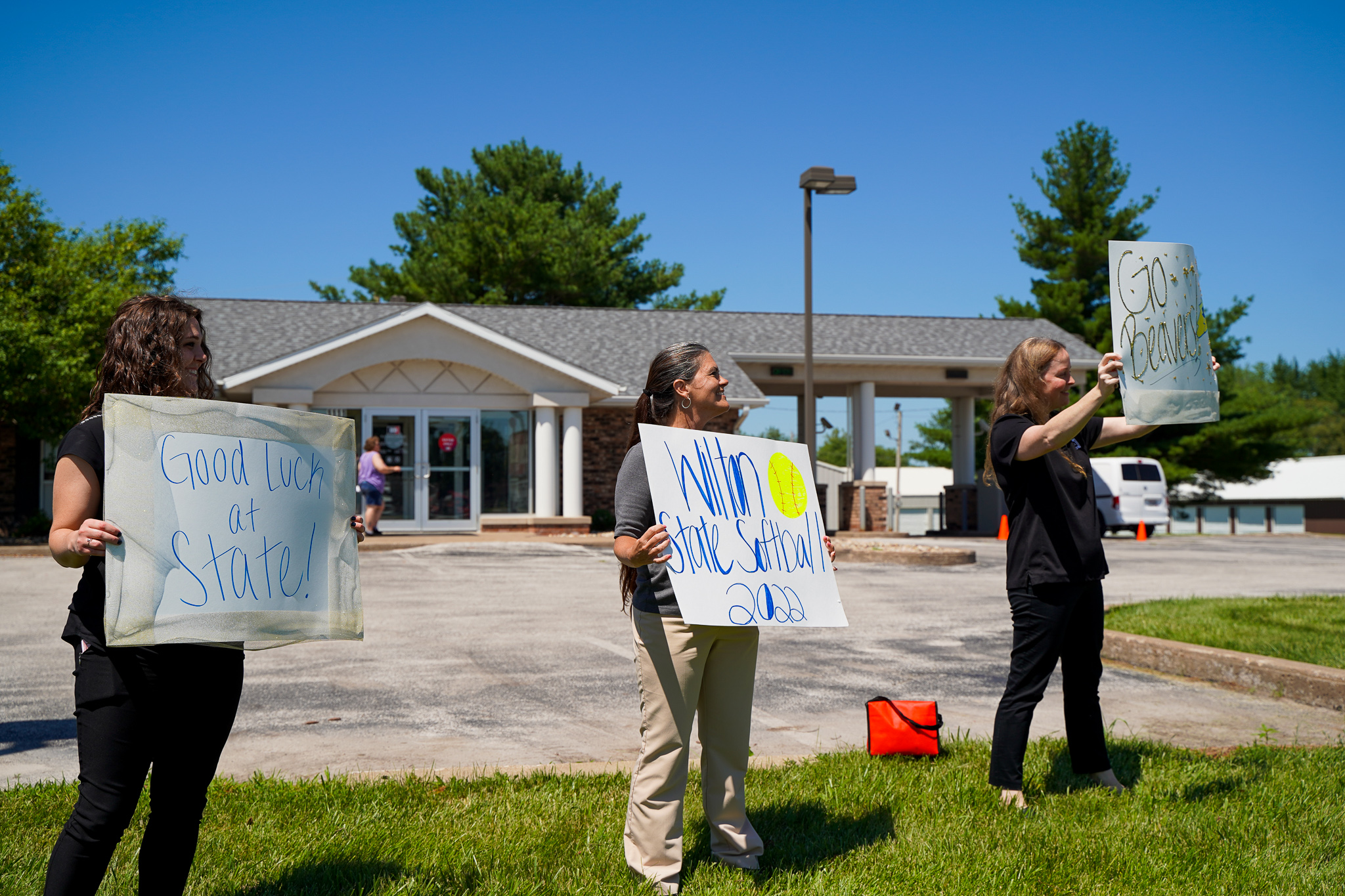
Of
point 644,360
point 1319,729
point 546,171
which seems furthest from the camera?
point 546,171

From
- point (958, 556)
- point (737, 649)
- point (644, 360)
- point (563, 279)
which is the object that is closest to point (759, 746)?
point (737, 649)

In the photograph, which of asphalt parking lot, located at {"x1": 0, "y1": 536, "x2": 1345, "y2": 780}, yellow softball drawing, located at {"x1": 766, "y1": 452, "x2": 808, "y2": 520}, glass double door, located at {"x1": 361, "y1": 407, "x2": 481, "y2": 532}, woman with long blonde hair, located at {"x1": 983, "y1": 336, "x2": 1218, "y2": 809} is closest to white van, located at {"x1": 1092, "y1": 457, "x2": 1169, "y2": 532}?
asphalt parking lot, located at {"x1": 0, "y1": 536, "x2": 1345, "y2": 780}

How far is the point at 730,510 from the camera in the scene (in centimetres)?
366

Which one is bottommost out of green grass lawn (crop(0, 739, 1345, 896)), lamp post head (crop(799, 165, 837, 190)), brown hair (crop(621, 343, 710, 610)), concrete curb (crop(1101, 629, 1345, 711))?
green grass lawn (crop(0, 739, 1345, 896))

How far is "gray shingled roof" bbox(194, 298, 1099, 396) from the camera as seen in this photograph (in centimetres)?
2483

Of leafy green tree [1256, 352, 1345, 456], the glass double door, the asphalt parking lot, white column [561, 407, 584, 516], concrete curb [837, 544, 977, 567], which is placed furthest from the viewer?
leafy green tree [1256, 352, 1345, 456]

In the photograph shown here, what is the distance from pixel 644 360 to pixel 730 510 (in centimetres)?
2254

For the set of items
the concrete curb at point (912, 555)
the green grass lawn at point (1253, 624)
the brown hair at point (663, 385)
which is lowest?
the green grass lawn at point (1253, 624)

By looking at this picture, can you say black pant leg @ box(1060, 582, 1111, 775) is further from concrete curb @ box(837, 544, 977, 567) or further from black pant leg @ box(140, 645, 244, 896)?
concrete curb @ box(837, 544, 977, 567)

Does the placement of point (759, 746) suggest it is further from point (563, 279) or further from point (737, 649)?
point (563, 279)

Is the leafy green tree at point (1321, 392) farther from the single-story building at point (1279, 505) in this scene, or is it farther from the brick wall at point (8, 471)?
the brick wall at point (8, 471)

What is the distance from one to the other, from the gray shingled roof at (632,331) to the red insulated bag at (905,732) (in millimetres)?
18663

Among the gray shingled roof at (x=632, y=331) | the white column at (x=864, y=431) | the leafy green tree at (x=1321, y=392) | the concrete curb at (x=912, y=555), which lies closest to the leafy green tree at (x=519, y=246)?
the gray shingled roof at (x=632, y=331)

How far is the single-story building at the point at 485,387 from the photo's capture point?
859 inches
